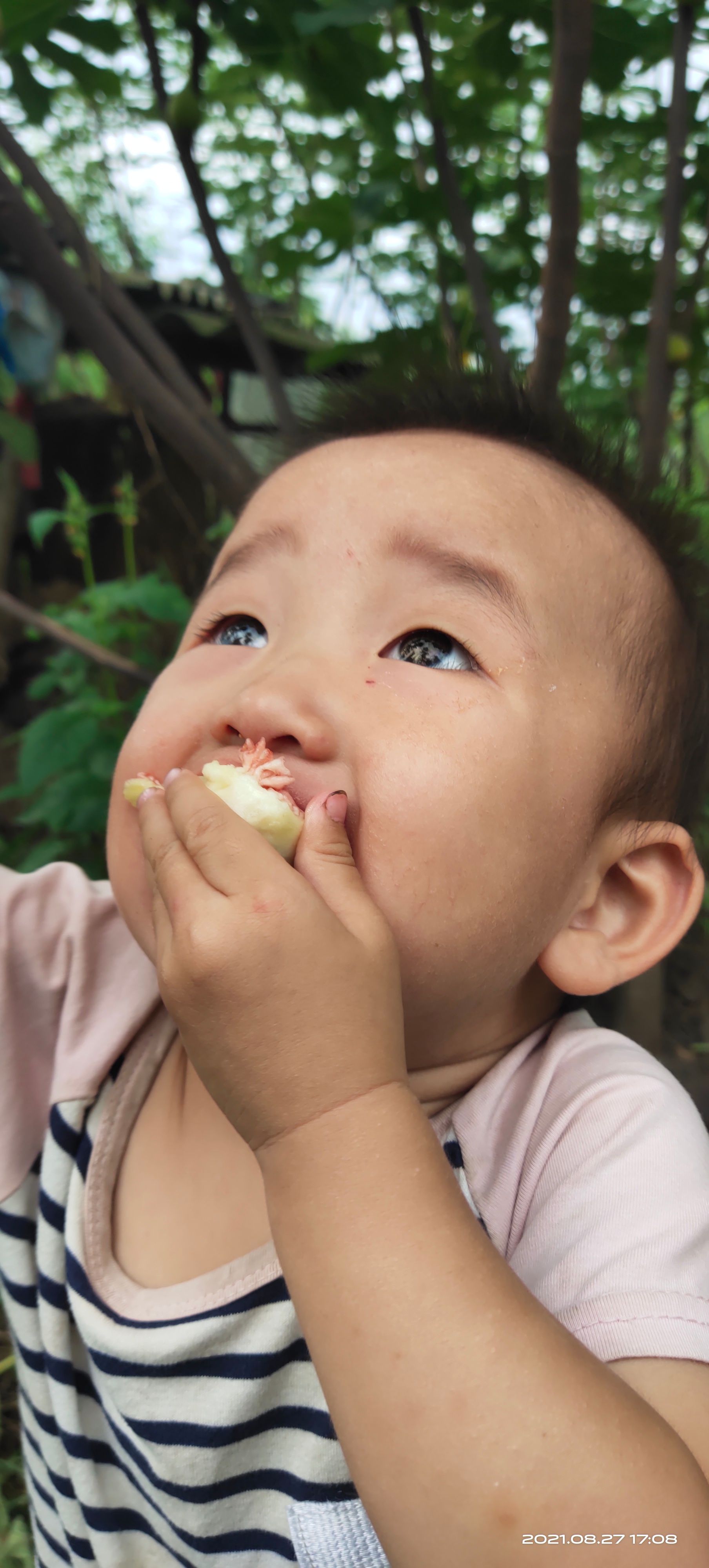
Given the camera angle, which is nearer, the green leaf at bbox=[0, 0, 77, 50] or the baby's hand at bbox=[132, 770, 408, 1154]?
the baby's hand at bbox=[132, 770, 408, 1154]

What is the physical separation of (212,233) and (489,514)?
117 cm

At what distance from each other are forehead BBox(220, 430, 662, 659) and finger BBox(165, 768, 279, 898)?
301mm

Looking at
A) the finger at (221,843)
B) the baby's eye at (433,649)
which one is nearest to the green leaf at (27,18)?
the baby's eye at (433,649)

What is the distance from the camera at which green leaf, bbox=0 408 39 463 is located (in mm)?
1489

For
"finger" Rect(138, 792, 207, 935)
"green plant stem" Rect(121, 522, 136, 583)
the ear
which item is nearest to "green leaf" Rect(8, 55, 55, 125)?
"green plant stem" Rect(121, 522, 136, 583)

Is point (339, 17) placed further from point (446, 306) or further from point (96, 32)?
point (446, 306)

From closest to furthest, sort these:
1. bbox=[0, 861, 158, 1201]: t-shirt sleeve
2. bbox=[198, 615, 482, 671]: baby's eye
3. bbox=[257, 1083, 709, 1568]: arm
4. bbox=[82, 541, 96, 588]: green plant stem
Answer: bbox=[257, 1083, 709, 1568]: arm → bbox=[198, 615, 482, 671]: baby's eye → bbox=[0, 861, 158, 1201]: t-shirt sleeve → bbox=[82, 541, 96, 588]: green plant stem

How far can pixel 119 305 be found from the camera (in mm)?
1883

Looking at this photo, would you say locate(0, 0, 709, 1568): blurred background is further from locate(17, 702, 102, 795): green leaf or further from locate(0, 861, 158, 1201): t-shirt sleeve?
locate(0, 861, 158, 1201): t-shirt sleeve

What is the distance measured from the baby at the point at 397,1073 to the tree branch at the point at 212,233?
743 millimetres

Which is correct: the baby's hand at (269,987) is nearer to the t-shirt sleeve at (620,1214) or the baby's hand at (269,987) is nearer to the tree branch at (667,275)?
the t-shirt sleeve at (620,1214)

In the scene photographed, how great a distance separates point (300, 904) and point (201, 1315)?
0.52 metres

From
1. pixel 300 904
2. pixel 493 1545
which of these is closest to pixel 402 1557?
pixel 493 1545

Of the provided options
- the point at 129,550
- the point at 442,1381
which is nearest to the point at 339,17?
the point at 442,1381
